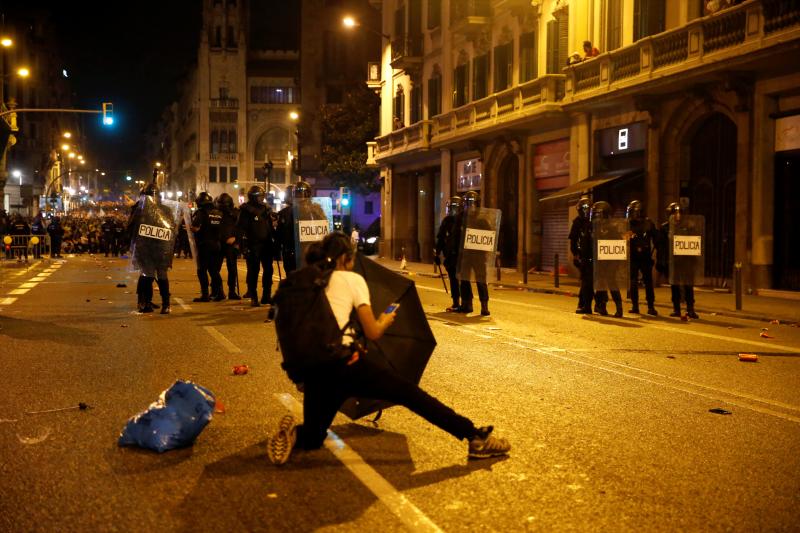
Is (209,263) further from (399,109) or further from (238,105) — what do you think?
(238,105)

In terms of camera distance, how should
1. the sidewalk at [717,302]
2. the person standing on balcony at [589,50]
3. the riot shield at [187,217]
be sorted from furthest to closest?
1. the person standing on balcony at [589,50]
2. the sidewalk at [717,302]
3. the riot shield at [187,217]

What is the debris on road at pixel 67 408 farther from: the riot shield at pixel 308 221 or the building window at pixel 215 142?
the building window at pixel 215 142

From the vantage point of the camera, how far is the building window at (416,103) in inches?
1628

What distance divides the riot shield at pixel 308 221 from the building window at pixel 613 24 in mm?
14183

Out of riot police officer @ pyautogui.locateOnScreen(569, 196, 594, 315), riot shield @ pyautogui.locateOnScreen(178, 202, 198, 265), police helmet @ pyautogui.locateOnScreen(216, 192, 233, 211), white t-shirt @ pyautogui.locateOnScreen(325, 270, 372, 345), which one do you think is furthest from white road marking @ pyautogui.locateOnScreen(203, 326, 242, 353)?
riot police officer @ pyautogui.locateOnScreen(569, 196, 594, 315)

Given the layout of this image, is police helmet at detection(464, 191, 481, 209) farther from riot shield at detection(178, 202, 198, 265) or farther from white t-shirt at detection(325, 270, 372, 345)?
white t-shirt at detection(325, 270, 372, 345)

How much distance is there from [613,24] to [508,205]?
9496mm

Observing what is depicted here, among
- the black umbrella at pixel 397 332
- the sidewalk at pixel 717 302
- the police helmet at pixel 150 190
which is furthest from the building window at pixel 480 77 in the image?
the black umbrella at pixel 397 332

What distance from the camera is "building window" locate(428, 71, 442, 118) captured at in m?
39.1

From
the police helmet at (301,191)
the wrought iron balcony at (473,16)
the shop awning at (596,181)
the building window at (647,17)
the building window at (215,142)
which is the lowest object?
the police helmet at (301,191)

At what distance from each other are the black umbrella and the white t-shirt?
69cm

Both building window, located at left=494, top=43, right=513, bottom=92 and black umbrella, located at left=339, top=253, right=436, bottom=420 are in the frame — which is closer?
black umbrella, located at left=339, top=253, right=436, bottom=420

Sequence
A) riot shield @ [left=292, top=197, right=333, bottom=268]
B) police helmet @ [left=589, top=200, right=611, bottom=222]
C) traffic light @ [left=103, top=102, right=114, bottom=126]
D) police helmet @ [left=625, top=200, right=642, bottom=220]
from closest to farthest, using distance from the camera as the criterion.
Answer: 1. riot shield @ [left=292, top=197, right=333, bottom=268]
2. police helmet @ [left=589, top=200, right=611, bottom=222]
3. police helmet @ [left=625, top=200, right=642, bottom=220]
4. traffic light @ [left=103, top=102, right=114, bottom=126]

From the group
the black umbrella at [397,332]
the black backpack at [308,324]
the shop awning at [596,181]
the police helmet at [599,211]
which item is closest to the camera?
the black backpack at [308,324]
